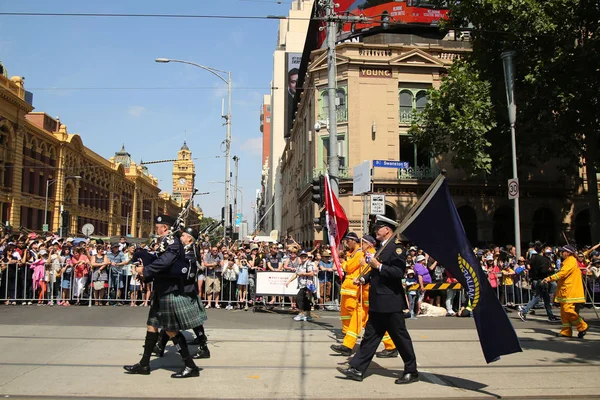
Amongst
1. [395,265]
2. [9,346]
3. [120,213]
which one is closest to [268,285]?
[9,346]

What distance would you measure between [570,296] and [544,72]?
13.5 m

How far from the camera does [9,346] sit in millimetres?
8266

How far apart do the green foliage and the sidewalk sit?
14253mm

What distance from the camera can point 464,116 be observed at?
74.2 feet

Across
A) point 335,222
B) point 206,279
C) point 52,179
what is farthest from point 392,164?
point 52,179

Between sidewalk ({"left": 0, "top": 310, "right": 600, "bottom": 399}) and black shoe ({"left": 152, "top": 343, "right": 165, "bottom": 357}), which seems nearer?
sidewalk ({"left": 0, "top": 310, "right": 600, "bottom": 399})

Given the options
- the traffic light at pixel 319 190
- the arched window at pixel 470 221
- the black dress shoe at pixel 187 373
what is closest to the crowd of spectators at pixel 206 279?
the traffic light at pixel 319 190

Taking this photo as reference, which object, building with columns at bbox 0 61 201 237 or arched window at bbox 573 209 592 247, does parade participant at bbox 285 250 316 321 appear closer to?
arched window at bbox 573 209 592 247

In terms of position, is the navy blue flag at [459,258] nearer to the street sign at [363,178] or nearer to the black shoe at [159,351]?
the black shoe at [159,351]

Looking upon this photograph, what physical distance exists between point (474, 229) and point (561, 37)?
11.3 metres

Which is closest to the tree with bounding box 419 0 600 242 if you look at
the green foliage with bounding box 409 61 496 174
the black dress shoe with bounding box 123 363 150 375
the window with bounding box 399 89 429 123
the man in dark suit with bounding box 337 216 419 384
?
the green foliage with bounding box 409 61 496 174

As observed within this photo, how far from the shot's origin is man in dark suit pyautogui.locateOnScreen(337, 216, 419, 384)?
6.29 meters

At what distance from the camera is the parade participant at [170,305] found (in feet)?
21.1

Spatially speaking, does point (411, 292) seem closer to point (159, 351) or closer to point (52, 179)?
point (159, 351)
